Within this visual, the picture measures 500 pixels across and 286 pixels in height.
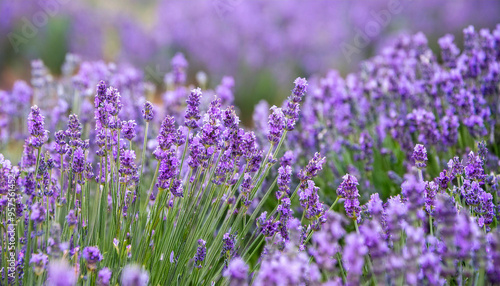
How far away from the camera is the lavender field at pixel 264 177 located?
1.36 metres

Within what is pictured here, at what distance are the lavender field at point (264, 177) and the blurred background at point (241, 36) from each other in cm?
20

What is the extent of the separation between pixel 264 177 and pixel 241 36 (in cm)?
579

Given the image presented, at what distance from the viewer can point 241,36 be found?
7.42 metres

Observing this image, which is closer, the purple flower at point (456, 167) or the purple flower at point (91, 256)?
the purple flower at point (91, 256)

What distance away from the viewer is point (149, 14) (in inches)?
501

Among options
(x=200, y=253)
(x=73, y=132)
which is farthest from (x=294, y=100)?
(x=73, y=132)

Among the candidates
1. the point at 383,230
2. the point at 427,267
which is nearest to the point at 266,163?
the point at 383,230

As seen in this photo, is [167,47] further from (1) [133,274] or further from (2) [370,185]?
(1) [133,274]

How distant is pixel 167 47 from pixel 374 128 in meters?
4.83

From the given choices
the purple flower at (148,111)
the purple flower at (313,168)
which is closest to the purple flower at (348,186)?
the purple flower at (313,168)

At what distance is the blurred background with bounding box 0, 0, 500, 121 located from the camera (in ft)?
23.1

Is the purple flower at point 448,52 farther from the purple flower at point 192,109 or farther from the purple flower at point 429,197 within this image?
the purple flower at point 192,109

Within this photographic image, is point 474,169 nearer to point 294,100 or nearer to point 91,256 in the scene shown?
point 294,100

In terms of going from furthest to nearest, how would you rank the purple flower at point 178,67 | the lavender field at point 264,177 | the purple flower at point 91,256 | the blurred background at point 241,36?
the blurred background at point 241,36
the purple flower at point 178,67
the purple flower at point 91,256
the lavender field at point 264,177
